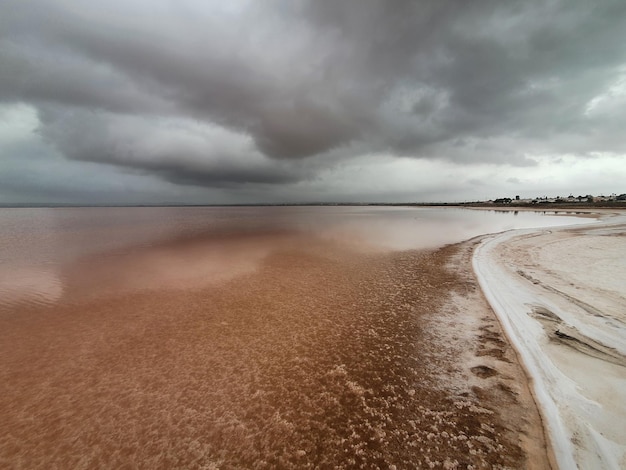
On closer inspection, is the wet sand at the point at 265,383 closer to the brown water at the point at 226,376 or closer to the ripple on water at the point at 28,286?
the brown water at the point at 226,376

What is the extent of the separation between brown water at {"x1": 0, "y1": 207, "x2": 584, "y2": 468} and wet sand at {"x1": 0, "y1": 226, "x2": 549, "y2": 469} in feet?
0.12

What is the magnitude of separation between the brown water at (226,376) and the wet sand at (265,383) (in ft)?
0.12

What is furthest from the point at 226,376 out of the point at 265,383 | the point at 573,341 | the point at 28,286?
the point at 28,286

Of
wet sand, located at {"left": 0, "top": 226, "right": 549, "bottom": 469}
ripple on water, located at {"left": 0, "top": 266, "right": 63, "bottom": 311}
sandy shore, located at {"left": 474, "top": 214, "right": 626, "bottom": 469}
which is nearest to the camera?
sandy shore, located at {"left": 474, "top": 214, "right": 626, "bottom": 469}

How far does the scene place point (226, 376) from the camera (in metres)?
6.80

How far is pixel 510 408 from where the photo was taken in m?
5.38

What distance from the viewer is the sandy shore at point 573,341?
4.60 meters

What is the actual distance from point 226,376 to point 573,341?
9.81m

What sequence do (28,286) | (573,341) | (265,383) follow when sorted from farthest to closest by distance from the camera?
(28,286) → (573,341) → (265,383)

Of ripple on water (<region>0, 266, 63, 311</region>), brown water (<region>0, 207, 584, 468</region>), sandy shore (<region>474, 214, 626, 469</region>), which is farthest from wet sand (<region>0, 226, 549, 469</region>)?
ripple on water (<region>0, 266, 63, 311</region>)

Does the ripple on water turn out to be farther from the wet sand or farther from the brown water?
the wet sand

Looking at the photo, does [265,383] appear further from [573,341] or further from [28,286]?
[28,286]

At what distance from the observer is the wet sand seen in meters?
4.70

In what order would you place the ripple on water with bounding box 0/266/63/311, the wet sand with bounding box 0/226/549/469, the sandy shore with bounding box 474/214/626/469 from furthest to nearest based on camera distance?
the ripple on water with bounding box 0/266/63/311
the wet sand with bounding box 0/226/549/469
the sandy shore with bounding box 474/214/626/469
